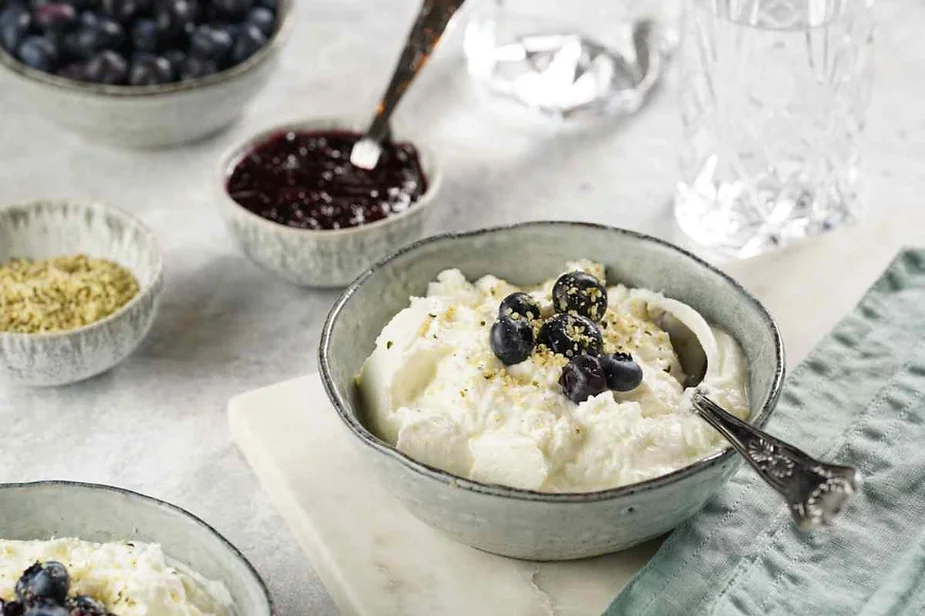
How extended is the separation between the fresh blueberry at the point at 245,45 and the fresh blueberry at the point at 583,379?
1140 mm

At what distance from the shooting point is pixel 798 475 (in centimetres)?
120

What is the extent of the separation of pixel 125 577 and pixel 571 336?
1.80 feet

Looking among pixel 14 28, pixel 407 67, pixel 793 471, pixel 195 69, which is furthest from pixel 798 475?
pixel 14 28

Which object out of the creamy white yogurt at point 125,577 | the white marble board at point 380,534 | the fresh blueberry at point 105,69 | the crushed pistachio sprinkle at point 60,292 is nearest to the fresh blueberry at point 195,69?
the fresh blueberry at point 105,69

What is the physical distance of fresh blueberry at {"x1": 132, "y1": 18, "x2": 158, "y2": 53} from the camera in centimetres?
225

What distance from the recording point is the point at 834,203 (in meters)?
2.08

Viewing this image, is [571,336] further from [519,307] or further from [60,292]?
[60,292]

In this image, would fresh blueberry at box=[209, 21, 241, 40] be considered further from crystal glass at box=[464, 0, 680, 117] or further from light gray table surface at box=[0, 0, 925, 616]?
crystal glass at box=[464, 0, 680, 117]

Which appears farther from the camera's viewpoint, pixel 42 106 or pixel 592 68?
pixel 592 68

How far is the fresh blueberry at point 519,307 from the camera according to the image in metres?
1.46

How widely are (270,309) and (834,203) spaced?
95 centimetres

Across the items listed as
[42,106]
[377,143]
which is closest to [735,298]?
[377,143]

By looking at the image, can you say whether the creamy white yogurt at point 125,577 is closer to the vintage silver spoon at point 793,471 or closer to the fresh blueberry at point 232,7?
the vintage silver spoon at point 793,471

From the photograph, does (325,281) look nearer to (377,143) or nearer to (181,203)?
(377,143)
